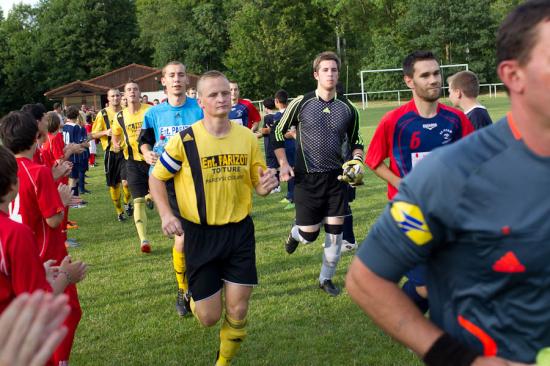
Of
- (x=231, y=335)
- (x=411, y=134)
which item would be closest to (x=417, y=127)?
(x=411, y=134)

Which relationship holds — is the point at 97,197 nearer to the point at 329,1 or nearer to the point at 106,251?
the point at 106,251

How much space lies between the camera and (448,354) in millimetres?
1771

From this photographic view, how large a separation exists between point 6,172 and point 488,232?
7.25 feet

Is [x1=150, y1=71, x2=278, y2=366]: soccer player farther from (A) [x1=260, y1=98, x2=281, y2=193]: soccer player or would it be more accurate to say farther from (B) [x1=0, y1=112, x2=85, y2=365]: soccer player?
(A) [x1=260, y1=98, x2=281, y2=193]: soccer player

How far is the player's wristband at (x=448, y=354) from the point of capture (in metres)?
1.76

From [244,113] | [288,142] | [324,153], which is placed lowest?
[288,142]

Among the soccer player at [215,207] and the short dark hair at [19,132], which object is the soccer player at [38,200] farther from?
the soccer player at [215,207]

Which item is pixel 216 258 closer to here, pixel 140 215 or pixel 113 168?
pixel 140 215

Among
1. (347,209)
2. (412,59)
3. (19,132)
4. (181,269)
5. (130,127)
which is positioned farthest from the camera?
(130,127)

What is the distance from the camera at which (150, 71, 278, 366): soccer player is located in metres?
4.93

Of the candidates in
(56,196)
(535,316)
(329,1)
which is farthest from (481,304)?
(329,1)

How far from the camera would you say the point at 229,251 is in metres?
4.96

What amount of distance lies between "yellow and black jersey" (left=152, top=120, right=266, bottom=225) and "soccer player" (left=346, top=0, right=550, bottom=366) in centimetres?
312

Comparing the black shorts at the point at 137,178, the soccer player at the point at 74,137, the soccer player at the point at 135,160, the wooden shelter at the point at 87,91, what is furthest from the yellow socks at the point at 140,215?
the wooden shelter at the point at 87,91
